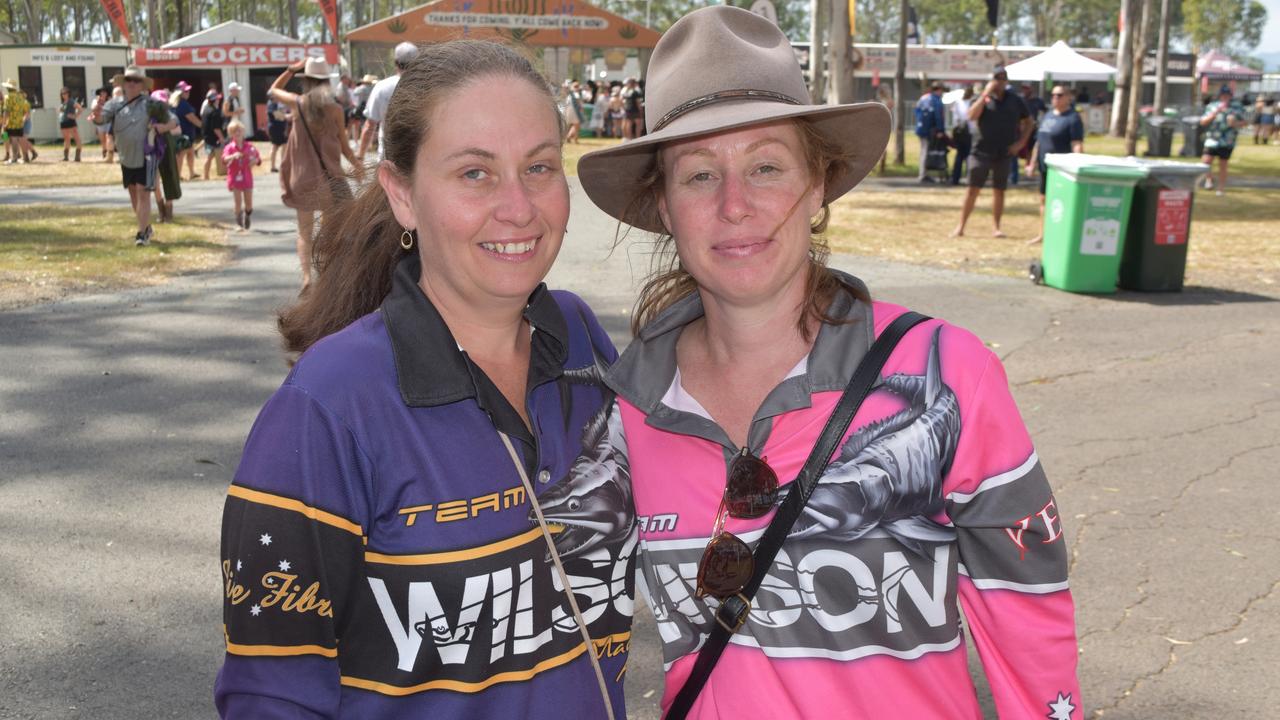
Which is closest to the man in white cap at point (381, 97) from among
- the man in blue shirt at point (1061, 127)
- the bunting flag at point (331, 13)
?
the man in blue shirt at point (1061, 127)

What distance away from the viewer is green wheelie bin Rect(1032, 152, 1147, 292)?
10477 millimetres

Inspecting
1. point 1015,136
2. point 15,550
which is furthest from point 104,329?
point 1015,136

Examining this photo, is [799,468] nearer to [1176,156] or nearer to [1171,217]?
[1171,217]

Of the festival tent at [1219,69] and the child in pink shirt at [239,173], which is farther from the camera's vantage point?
the festival tent at [1219,69]

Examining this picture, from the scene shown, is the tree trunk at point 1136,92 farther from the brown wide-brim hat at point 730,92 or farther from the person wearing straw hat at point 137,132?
the brown wide-brim hat at point 730,92

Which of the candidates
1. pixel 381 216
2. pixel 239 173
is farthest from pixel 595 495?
pixel 239 173

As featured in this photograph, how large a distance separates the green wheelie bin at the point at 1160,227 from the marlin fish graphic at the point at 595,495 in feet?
31.6

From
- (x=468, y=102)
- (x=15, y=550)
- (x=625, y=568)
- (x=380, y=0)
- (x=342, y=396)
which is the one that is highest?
(x=380, y=0)

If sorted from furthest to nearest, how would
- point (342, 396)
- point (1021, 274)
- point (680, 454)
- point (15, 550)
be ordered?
1. point (1021, 274)
2. point (15, 550)
3. point (680, 454)
4. point (342, 396)

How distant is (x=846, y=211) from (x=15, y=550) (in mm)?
14582

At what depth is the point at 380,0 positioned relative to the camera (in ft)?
363

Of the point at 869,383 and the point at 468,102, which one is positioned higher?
the point at 468,102

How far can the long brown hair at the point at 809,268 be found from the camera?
215 centimetres

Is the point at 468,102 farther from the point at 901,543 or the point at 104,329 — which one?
the point at 104,329
